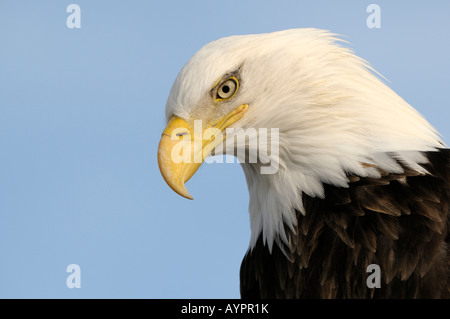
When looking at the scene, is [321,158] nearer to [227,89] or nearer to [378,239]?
[378,239]

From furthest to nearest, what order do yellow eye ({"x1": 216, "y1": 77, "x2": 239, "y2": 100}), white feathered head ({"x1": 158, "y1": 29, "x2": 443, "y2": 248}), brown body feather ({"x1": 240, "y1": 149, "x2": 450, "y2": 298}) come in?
1. yellow eye ({"x1": 216, "y1": 77, "x2": 239, "y2": 100})
2. white feathered head ({"x1": 158, "y1": 29, "x2": 443, "y2": 248})
3. brown body feather ({"x1": 240, "y1": 149, "x2": 450, "y2": 298})

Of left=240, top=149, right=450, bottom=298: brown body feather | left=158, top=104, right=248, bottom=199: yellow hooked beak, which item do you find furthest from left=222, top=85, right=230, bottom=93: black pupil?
left=240, top=149, right=450, bottom=298: brown body feather

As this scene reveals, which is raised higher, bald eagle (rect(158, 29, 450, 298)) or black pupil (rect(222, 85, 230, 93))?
black pupil (rect(222, 85, 230, 93))

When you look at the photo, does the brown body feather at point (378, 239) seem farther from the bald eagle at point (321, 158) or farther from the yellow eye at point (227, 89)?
the yellow eye at point (227, 89)

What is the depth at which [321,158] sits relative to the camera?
13.3ft

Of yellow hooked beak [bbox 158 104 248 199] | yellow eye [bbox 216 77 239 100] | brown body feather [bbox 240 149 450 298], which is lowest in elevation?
brown body feather [bbox 240 149 450 298]

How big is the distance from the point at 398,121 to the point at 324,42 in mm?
634

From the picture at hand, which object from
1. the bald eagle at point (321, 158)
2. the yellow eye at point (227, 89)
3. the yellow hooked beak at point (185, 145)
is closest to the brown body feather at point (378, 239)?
the bald eagle at point (321, 158)

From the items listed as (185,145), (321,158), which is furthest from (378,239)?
(185,145)

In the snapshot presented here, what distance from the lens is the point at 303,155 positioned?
4109 millimetres

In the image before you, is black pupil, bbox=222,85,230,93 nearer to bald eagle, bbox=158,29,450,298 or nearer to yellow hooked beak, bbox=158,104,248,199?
bald eagle, bbox=158,29,450,298

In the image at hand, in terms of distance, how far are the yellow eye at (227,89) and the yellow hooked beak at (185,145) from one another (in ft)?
0.32

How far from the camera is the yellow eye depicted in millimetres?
4180

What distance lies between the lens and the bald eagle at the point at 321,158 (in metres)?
3.87
